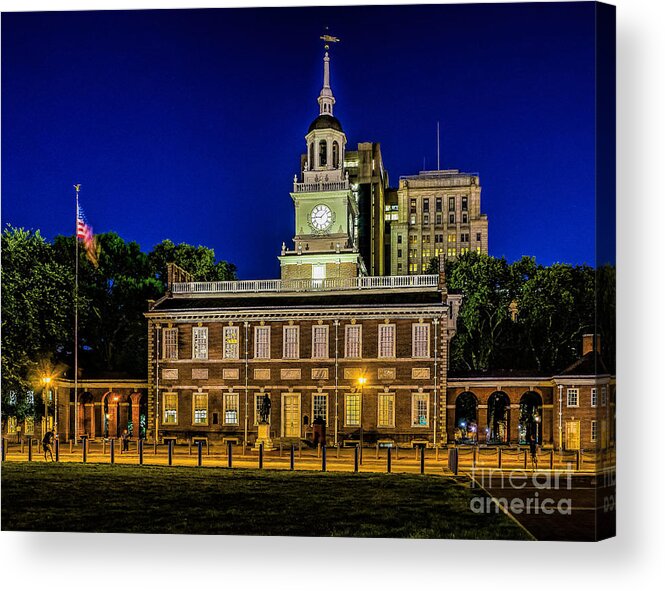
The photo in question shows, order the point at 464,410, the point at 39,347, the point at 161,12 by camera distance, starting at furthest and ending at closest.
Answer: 1. the point at 464,410
2. the point at 39,347
3. the point at 161,12

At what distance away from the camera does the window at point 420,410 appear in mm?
23516

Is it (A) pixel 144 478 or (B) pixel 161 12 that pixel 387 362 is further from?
(B) pixel 161 12

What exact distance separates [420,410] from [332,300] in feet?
11.8

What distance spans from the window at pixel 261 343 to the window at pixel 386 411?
336 cm

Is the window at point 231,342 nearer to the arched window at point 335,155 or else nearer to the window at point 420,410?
the window at point 420,410

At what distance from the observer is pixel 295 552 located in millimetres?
16906

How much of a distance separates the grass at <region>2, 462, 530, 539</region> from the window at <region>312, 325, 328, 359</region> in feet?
14.8

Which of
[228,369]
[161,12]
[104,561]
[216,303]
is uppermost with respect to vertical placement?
[161,12]

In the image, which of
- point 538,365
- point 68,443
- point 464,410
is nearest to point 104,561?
point 68,443

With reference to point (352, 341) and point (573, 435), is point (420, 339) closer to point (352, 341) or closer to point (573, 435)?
point (352, 341)

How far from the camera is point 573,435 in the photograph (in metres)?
19.3

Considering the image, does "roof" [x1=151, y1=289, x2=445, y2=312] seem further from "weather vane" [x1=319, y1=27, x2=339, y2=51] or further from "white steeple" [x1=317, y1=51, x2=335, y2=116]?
"weather vane" [x1=319, y1=27, x2=339, y2=51]

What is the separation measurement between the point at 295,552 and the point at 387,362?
7835 mm

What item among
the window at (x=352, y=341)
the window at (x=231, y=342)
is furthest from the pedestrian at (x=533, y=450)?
the window at (x=231, y=342)
